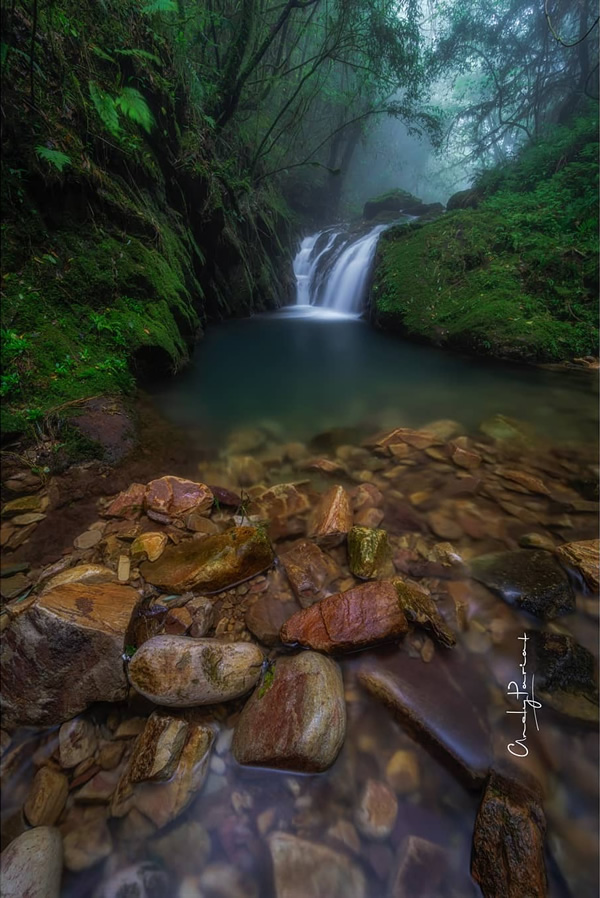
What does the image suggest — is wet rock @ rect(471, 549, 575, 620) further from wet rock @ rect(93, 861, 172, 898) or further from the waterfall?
the waterfall

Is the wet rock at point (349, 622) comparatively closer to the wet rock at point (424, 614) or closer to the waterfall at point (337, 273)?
the wet rock at point (424, 614)

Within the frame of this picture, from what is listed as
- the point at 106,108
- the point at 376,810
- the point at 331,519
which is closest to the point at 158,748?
the point at 376,810

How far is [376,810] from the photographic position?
1.25 meters

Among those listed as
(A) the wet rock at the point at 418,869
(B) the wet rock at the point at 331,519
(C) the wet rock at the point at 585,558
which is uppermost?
(C) the wet rock at the point at 585,558

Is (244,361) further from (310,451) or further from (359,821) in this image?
(359,821)

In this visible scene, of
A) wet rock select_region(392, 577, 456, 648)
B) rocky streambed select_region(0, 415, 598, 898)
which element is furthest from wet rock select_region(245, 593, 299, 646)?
wet rock select_region(392, 577, 456, 648)

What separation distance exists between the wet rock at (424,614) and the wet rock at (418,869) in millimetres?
715

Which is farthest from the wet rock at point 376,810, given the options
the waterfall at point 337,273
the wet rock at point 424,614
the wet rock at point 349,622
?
the waterfall at point 337,273

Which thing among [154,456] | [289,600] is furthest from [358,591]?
[154,456]

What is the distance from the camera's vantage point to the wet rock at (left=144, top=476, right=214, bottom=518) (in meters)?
2.46

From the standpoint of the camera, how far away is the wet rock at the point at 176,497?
2459 mm

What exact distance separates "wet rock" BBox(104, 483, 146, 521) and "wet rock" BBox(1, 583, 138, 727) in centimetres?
86

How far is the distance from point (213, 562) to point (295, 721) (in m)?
0.91

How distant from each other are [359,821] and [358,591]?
2.79ft
